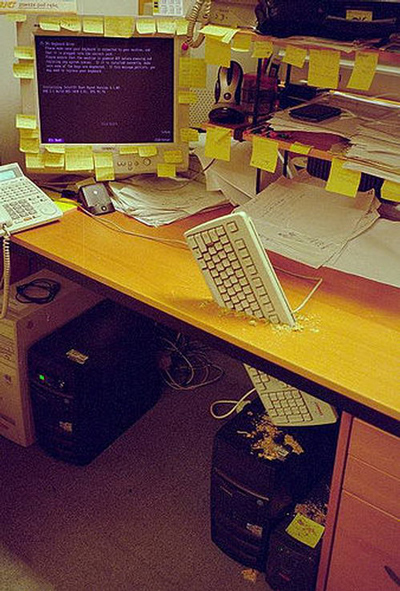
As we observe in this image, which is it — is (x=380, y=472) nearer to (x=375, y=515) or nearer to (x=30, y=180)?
(x=375, y=515)

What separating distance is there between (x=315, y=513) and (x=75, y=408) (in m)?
0.77

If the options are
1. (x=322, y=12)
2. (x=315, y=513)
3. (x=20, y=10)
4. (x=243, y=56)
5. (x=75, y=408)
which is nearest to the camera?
(x=322, y=12)

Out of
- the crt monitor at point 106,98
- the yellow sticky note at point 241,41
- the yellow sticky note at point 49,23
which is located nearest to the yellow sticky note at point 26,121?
the crt monitor at point 106,98

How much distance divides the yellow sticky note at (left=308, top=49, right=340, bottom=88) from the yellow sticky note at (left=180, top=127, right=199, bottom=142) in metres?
0.48

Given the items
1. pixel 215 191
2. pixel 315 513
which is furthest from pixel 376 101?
pixel 315 513

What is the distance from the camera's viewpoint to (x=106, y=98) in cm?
188

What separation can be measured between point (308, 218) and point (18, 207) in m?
0.80

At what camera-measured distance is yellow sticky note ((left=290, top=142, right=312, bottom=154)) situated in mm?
1624

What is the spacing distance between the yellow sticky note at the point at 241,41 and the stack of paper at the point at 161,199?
0.44m

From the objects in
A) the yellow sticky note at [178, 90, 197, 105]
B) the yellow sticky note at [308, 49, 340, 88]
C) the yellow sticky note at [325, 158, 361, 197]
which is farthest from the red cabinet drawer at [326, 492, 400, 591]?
the yellow sticky note at [178, 90, 197, 105]

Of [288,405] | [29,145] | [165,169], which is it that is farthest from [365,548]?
[29,145]

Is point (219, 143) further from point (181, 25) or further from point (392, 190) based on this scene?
point (392, 190)

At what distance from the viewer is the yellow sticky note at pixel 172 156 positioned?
1.97m

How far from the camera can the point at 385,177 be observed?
151 cm
